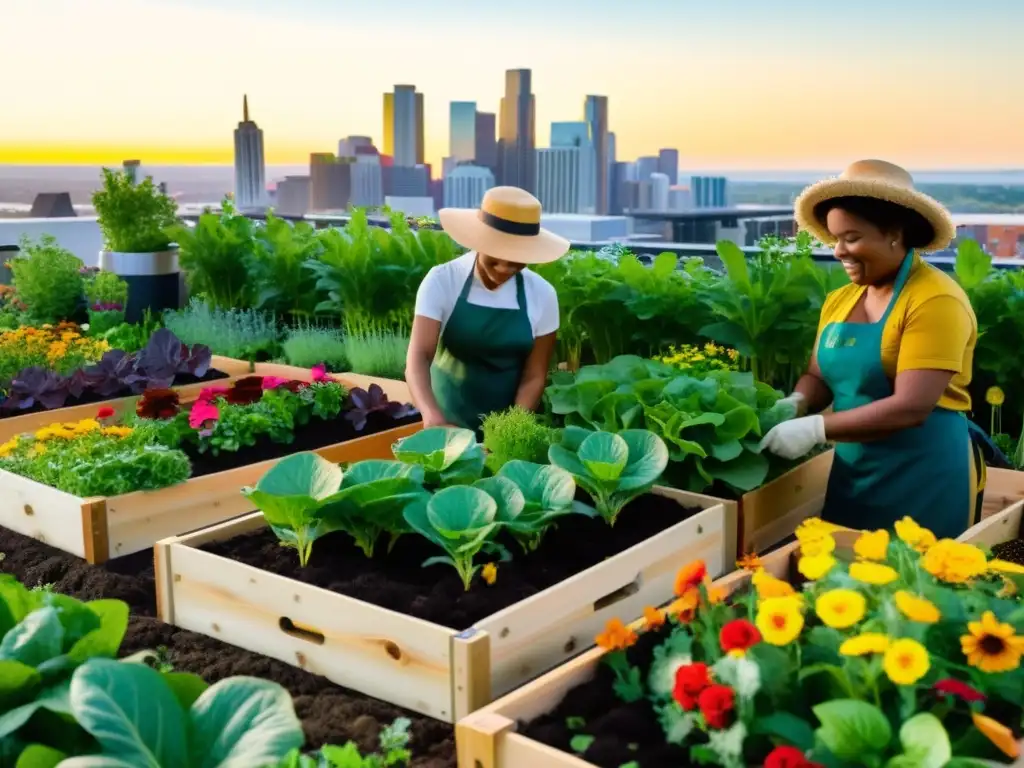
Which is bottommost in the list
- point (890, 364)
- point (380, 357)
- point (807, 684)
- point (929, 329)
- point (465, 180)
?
point (380, 357)

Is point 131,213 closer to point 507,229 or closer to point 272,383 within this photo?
point 272,383

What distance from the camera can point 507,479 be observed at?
90.0 inches

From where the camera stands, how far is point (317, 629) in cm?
204

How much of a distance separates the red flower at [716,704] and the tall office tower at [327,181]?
1956 cm

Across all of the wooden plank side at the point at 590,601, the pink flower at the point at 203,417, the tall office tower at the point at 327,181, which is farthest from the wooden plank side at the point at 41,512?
the tall office tower at the point at 327,181

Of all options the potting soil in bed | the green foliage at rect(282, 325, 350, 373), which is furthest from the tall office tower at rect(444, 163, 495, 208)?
the potting soil in bed

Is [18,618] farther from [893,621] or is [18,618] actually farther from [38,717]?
[893,621]

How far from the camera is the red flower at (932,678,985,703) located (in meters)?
1.39

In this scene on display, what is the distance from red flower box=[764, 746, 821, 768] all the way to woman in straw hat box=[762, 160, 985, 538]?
134cm

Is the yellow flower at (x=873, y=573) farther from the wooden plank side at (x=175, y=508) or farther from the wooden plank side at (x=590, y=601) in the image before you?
the wooden plank side at (x=175, y=508)

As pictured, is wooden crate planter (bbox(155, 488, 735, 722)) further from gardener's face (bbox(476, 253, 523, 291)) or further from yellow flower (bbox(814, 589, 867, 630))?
gardener's face (bbox(476, 253, 523, 291))

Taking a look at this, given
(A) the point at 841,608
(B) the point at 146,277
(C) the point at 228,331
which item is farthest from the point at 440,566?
(B) the point at 146,277

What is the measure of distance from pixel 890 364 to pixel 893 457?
0.83 ft

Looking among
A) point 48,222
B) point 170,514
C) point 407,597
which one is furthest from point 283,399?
point 48,222
